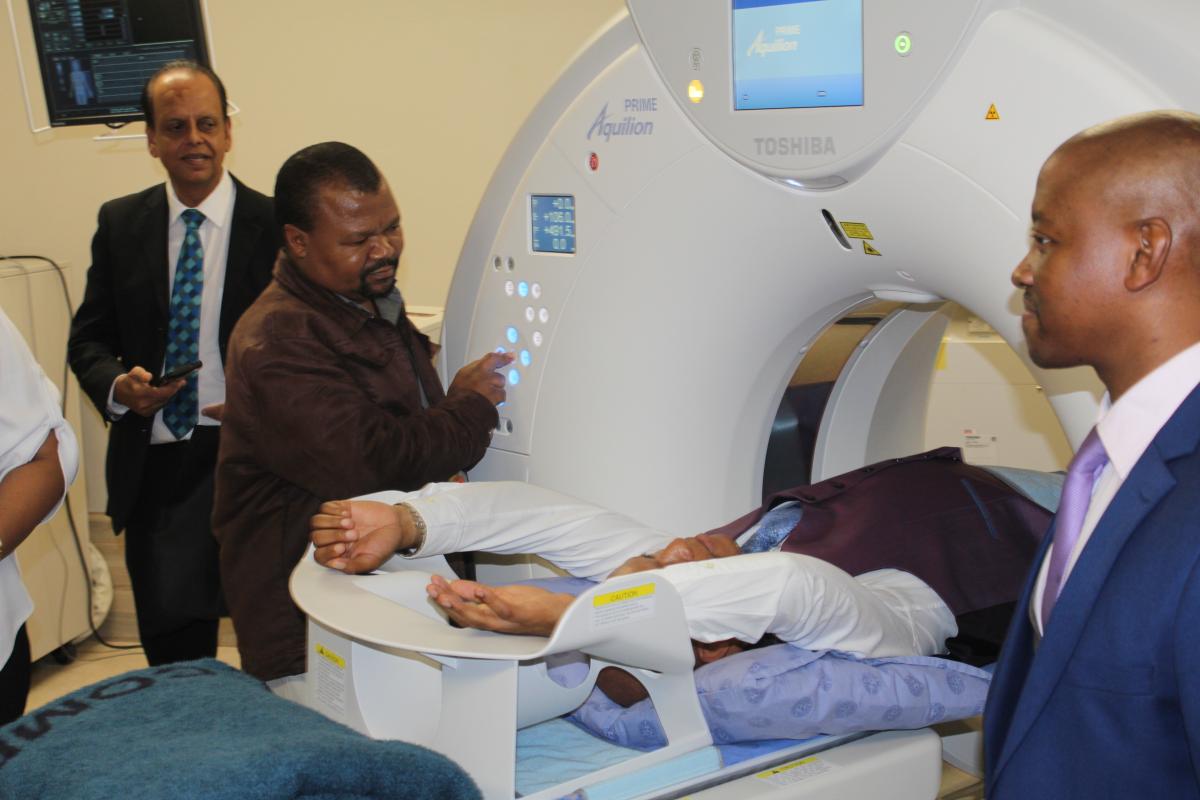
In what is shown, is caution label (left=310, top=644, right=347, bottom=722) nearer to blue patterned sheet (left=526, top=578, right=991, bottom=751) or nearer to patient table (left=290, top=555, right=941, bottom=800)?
patient table (left=290, top=555, right=941, bottom=800)

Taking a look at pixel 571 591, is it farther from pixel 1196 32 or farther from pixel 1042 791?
pixel 1196 32

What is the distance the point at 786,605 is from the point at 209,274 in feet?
4.58

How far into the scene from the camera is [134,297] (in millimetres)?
2398

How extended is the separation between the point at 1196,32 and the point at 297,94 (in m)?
2.99

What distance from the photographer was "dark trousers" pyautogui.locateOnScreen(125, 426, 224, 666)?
2387 mm

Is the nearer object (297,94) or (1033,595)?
(1033,595)

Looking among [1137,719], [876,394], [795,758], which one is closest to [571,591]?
[795,758]

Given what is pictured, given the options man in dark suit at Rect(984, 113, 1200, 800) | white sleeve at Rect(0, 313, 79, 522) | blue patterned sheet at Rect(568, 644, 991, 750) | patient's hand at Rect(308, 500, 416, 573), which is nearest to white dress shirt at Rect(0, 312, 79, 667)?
white sleeve at Rect(0, 313, 79, 522)

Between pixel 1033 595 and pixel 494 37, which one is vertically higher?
pixel 494 37

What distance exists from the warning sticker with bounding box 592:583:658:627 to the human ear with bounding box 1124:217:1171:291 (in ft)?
1.96

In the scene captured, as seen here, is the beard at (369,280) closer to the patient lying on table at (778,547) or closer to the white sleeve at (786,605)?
the patient lying on table at (778,547)

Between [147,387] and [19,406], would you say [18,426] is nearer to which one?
[19,406]

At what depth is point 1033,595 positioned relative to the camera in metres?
1.13

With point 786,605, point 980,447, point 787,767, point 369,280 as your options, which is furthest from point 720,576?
point 980,447
